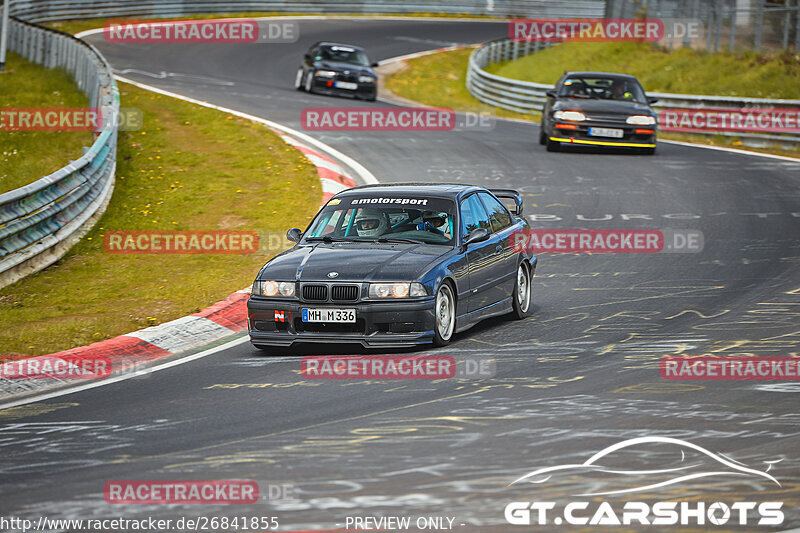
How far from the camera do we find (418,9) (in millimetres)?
56969

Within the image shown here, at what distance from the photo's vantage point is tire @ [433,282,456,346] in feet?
30.8

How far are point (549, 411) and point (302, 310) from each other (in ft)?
8.76

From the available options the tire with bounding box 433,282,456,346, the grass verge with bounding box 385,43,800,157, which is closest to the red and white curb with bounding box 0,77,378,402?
the tire with bounding box 433,282,456,346

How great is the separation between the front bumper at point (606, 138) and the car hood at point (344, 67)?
889 centimetres

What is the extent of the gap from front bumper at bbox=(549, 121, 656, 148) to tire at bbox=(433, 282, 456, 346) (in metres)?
12.9

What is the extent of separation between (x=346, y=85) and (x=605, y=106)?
9445mm

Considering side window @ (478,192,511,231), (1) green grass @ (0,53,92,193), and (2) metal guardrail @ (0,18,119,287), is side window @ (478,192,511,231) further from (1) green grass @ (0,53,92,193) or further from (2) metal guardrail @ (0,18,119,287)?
(1) green grass @ (0,53,92,193)

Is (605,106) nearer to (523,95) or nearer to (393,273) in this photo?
(523,95)

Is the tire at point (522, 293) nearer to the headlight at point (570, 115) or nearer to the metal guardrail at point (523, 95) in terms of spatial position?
the headlight at point (570, 115)

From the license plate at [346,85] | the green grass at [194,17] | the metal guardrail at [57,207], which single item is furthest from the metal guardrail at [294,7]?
the metal guardrail at [57,207]

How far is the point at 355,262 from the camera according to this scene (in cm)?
954

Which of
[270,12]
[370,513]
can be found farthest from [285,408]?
[270,12]

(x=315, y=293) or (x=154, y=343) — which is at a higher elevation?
(x=315, y=293)

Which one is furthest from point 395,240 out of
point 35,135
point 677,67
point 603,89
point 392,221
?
point 677,67
